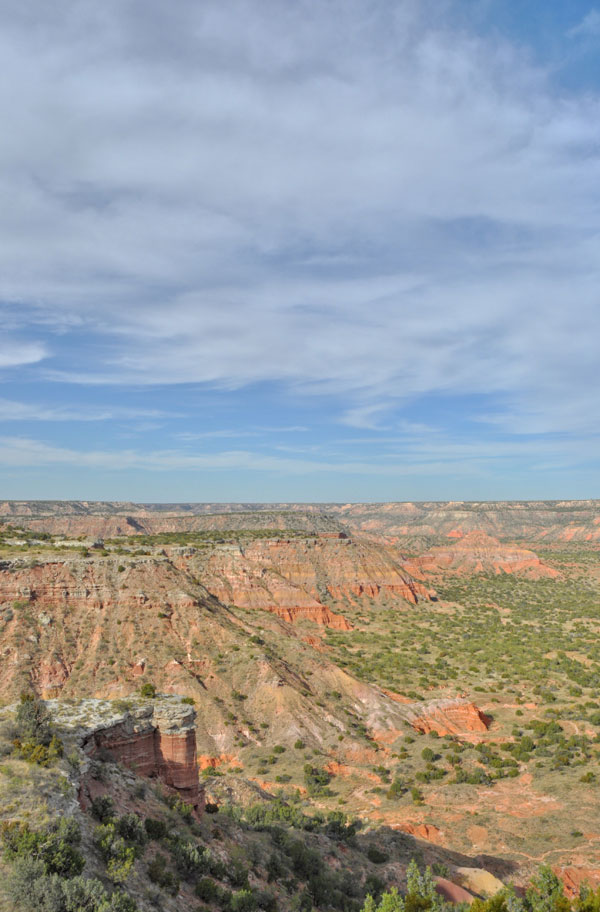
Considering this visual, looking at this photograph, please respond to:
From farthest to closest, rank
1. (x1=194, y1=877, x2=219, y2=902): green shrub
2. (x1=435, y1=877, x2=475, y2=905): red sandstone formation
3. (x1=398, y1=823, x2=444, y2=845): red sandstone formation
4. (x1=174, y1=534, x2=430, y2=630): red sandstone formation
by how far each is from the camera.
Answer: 1. (x1=174, y1=534, x2=430, y2=630): red sandstone formation
2. (x1=398, y1=823, x2=444, y2=845): red sandstone formation
3. (x1=435, y1=877, x2=475, y2=905): red sandstone formation
4. (x1=194, y1=877, x2=219, y2=902): green shrub

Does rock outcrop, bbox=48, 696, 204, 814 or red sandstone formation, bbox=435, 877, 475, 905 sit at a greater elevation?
rock outcrop, bbox=48, 696, 204, 814

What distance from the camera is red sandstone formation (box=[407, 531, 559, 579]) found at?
160875mm

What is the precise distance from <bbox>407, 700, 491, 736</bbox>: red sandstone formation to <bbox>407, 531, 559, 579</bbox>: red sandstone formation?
3925 inches

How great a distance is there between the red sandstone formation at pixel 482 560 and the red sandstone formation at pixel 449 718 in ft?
327

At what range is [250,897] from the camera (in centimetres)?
1673

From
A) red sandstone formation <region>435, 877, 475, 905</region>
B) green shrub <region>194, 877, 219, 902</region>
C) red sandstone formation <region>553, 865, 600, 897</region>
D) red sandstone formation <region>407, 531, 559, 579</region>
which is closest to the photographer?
green shrub <region>194, 877, 219, 902</region>

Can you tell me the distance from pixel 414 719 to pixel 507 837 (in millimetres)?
21980

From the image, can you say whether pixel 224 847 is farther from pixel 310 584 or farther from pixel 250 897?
pixel 310 584

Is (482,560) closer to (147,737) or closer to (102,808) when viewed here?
(147,737)

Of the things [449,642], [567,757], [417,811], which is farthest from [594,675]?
[417,811]

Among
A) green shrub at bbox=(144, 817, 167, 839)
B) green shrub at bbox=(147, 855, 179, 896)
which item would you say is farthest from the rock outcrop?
green shrub at bbox=(147, 855, 179, 896)

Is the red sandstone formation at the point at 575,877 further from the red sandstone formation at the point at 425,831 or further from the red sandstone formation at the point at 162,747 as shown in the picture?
the red sandstone formation at the point at 162,747

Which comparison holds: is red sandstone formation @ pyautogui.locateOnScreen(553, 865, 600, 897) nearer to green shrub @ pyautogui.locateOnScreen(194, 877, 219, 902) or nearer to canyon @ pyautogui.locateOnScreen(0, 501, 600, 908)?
canyon @ pyautogui.locateOnScreen(0, 501, 600, 908)

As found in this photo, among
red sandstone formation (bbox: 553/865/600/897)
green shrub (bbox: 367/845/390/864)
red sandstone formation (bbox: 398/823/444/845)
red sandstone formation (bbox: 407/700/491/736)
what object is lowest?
red sandstone formation (bbox: 407/700/491/736)
